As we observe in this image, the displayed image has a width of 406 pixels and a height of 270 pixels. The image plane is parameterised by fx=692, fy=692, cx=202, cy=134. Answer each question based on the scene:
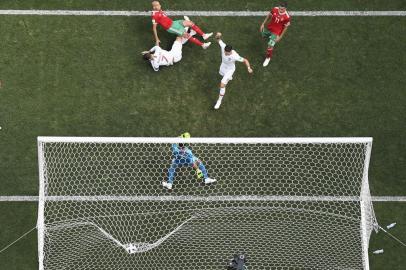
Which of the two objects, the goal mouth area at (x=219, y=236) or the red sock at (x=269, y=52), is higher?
→ the red sock at (x=269, y=52)

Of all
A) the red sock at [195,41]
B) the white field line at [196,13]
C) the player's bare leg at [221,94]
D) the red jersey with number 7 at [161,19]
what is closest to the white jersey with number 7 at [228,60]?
the player's bare leg at [221,94]

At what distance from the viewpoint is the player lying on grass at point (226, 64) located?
39.2 feet

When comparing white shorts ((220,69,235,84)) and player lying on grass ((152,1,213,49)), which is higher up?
player lying on grass ((152,1,213,49))

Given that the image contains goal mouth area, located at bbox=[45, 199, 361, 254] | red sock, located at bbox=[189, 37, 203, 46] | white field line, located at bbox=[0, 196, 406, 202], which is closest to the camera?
goal mouth area, located at bbox=[45, 199, 361, 254]

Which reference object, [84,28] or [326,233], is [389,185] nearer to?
[326,233]

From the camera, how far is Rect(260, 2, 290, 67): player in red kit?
493 inches

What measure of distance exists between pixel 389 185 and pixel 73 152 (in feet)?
18.6

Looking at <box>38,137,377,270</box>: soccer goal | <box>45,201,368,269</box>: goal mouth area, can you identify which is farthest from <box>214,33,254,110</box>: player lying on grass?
<box>45,201,368,269</box>: goal mouth area

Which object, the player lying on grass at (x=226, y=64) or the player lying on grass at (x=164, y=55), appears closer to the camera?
the player lying on grass at (x=226, y=64)

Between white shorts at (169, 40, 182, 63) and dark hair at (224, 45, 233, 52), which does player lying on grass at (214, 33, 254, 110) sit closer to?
dark hair at (224, 45, 233, 52)

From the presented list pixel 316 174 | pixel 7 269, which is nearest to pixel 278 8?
pixel 316 174

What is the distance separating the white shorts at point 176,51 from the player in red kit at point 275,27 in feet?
5.17

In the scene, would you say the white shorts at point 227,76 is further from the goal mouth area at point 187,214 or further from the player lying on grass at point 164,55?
the goal mouth area at point 187,214

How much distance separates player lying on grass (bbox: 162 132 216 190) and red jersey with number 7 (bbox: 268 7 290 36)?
2836 millimetres
